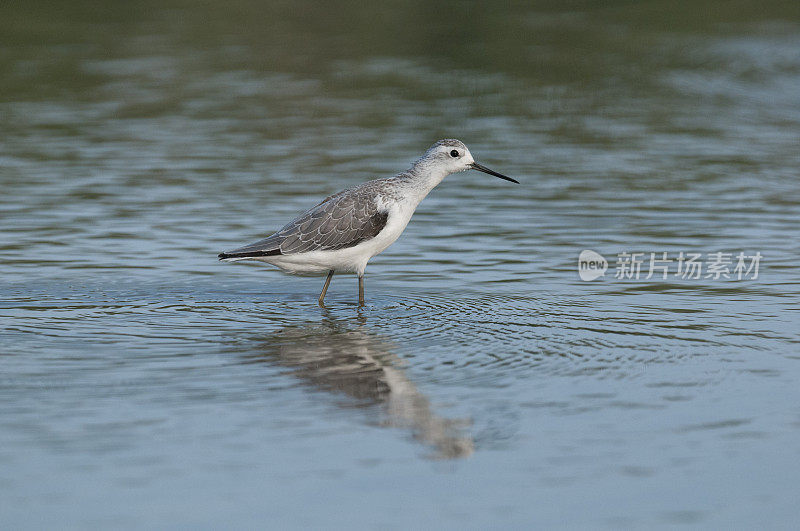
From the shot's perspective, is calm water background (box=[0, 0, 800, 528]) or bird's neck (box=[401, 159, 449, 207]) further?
bird's neck (box=[401, 159, 449, 207])

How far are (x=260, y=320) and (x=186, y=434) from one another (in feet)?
12.7

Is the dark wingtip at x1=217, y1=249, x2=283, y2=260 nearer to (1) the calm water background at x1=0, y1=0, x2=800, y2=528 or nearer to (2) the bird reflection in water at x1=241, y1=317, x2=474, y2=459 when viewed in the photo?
(1) the calm water background at x1=0, y1=0, x2=800, y2=528

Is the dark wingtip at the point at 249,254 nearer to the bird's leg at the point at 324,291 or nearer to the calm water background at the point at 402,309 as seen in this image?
the calm water background at the point at 402,309

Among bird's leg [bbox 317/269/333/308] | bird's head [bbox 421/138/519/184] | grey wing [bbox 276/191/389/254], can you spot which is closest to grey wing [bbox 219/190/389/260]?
grey wing [bbox 276/191/389/254]

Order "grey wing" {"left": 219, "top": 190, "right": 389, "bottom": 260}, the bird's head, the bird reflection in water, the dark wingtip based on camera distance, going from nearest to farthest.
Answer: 1. the bird reflection in water
2. the dark wingtip
3. "grey wing" {"left": 219, "top": 190, "right": 389, "bottom": 260}
4. the bird's head

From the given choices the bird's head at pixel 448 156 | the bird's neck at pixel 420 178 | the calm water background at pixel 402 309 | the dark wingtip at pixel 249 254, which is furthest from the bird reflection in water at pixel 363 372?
the bird's head at pixel 448 156

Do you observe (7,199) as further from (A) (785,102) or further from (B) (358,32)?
(B) (358,32)

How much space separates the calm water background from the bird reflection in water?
0.04m

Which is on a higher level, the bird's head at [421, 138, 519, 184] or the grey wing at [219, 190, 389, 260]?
the bird's head at [421, 138, 519, 184]

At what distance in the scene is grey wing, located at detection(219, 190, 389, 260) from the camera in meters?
13.8

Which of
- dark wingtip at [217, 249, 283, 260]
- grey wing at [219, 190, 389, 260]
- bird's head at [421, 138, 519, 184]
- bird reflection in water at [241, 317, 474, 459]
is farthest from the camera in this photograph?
bird's head at [421, 138, 519, 184]

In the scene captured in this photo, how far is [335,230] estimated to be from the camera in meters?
13.9

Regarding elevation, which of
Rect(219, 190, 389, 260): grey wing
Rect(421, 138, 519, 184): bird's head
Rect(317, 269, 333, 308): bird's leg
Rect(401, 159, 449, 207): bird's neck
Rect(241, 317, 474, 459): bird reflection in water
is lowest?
Rect(241, 317, 474, 459): bird reflection in water

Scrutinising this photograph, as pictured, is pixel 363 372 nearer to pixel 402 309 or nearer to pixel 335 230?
pixel 402 309
